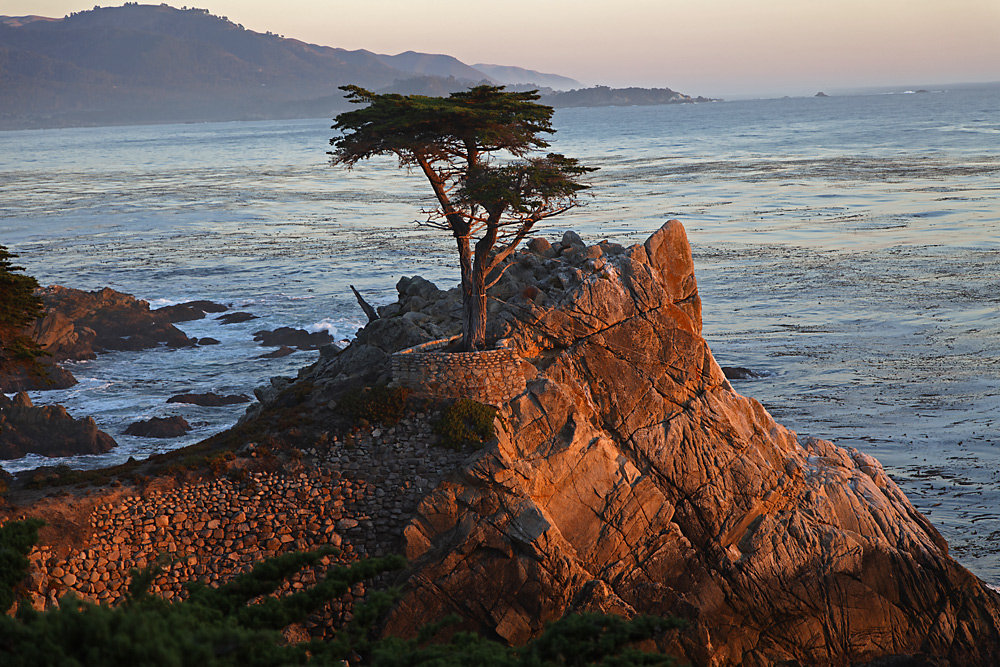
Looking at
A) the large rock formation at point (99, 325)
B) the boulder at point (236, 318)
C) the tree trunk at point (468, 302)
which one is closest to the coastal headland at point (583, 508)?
the tree trunk at point (468, 302)

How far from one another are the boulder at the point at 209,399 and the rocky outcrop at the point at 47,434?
4.74m

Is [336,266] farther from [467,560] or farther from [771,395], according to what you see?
[467,560]

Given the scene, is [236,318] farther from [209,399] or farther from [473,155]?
[473,155]

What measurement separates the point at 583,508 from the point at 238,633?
1123 centimetres

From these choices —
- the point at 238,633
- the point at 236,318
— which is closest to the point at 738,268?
the point at 236,318

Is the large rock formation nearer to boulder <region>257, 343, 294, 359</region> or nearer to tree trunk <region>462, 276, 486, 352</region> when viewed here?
boulder <region>257, 343, 294, 359</region>

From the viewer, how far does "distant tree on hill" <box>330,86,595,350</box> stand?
827 inches

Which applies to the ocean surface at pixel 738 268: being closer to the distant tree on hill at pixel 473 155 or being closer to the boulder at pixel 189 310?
the boulder at pixel 189 310

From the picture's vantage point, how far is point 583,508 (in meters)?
19.2

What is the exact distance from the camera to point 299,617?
37.2 ft

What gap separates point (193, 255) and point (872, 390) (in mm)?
50705

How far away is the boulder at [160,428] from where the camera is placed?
32.6m

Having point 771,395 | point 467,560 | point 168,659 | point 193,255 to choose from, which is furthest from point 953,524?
point 193,255

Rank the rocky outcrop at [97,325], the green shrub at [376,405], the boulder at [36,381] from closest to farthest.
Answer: the green shrub at [376,405], the boulder at [36,381], the rocky outcrop at [97,325]
